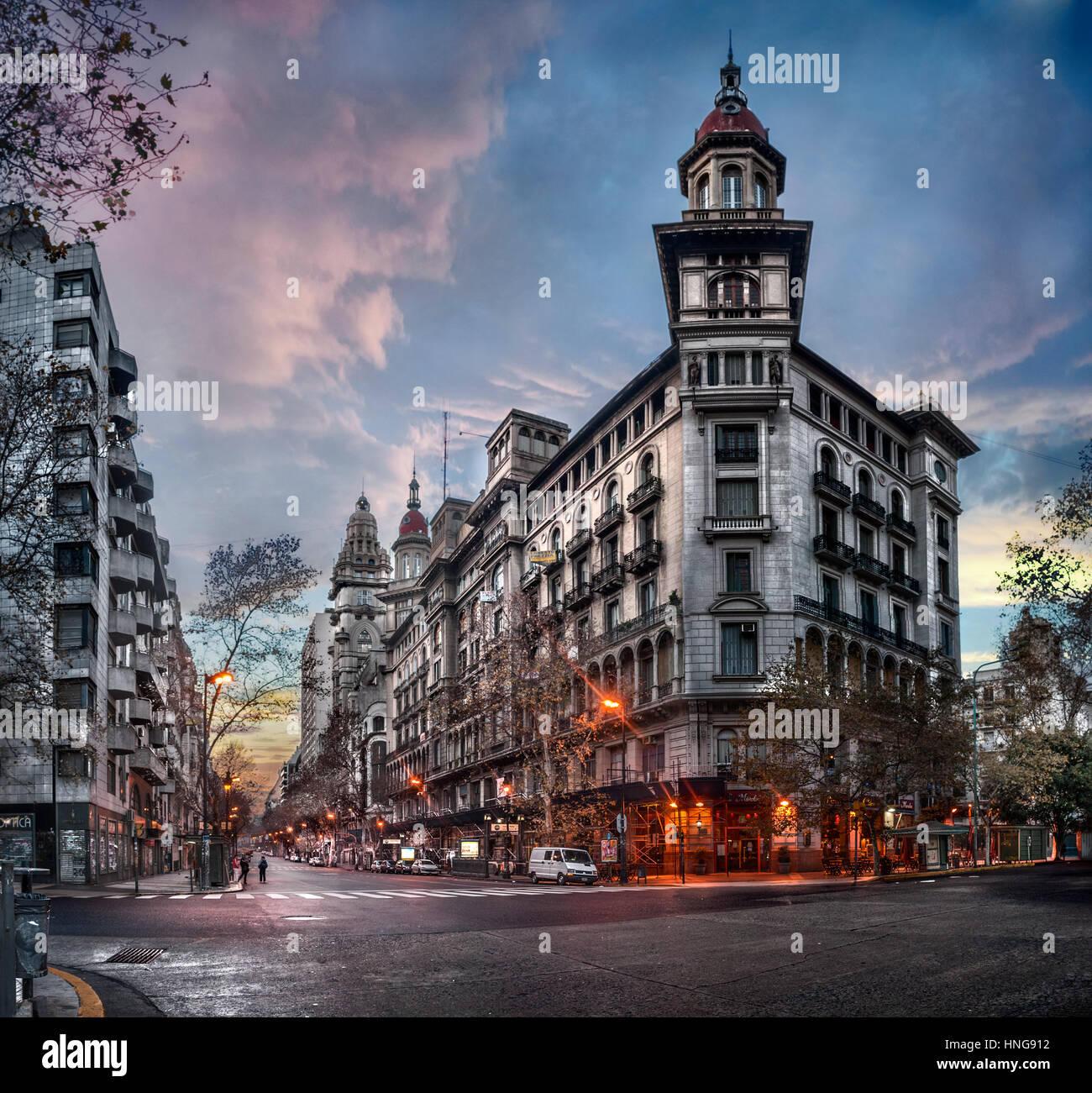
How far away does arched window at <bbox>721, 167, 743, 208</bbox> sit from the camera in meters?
55.8

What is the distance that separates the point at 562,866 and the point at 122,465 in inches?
1209

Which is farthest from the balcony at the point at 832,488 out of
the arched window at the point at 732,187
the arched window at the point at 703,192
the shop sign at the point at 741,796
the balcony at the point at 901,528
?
the arched window at the point at 703,192

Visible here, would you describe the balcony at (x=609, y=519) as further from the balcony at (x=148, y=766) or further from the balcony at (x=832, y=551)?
the balcony at (x=148, y=766)

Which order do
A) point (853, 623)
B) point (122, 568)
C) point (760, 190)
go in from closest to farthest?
point (122, 568) → point (853, 623) → point (760, 190)

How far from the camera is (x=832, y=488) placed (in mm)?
52031

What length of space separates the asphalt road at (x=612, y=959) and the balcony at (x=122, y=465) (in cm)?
3529

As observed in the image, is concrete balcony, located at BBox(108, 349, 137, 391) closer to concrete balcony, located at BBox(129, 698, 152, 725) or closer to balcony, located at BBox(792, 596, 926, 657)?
concrete balcony, located at BBox(129, 698, 152, 725)

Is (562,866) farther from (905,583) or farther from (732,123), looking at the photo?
(732,123)

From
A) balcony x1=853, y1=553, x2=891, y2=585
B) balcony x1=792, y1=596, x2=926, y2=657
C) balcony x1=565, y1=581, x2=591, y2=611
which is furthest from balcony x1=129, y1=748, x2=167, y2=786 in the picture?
balcony x1=853, y1=553, x2=891, y2=585

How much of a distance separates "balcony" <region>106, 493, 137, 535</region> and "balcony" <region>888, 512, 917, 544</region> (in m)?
42.2

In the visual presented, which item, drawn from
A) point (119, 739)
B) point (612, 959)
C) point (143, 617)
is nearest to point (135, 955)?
point (612, 959)

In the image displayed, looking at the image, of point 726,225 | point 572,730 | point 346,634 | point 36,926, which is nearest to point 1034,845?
point 572,730
